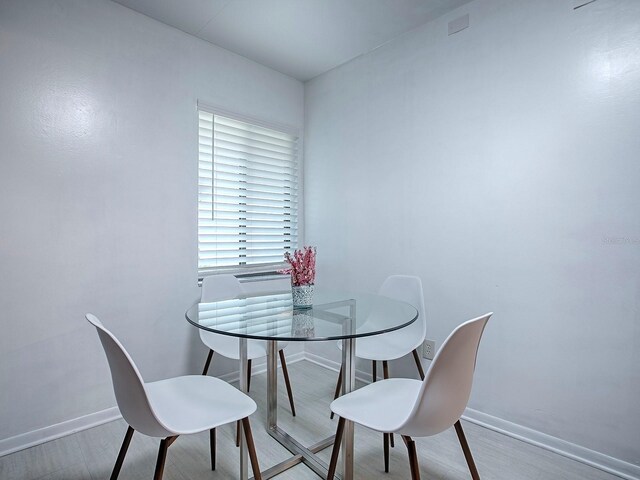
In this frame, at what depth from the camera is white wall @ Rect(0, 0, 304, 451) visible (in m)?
1.91

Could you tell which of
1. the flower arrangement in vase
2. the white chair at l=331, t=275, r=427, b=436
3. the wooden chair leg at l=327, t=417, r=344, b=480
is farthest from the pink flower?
the wooden chair leg at l=327, t=417, r=344, b=480

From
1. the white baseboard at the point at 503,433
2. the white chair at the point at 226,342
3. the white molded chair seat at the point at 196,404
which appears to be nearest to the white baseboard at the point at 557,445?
the white baseboard at the point at 503,433

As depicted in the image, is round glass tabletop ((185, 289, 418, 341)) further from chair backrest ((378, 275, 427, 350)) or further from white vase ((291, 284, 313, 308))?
chair backrest ((378, 275, 427, 350))

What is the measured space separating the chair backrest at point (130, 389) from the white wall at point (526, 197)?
1.87 metres

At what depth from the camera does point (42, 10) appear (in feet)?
6.49

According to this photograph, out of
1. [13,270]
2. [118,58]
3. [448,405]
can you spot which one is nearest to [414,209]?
[448,405]

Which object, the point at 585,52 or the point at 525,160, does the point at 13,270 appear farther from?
the point at 585,52

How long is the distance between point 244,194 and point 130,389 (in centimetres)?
206

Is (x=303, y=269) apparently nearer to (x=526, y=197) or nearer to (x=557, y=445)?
(x=526, y=197)

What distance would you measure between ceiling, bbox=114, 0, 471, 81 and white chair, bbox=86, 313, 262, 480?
2.09 meters

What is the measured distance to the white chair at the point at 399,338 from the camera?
2101 mm

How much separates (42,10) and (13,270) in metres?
1.50

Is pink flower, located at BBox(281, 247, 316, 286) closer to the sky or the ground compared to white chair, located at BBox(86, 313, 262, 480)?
closer to the sky

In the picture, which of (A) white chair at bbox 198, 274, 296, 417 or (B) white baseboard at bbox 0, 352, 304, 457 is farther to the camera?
(A) white chair at bbox 198, 274, 296, 417
